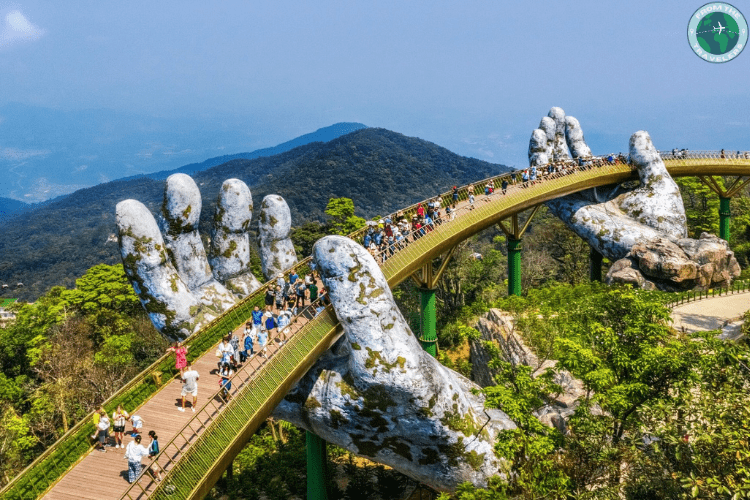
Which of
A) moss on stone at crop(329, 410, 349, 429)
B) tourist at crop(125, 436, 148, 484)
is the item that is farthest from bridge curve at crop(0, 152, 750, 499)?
moss on stone at crop(329, 410, 349, 429)

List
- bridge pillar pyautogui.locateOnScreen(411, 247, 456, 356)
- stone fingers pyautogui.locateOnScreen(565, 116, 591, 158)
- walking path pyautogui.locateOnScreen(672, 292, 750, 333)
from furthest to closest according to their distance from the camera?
stone fingers pyautogui.locateOnScreen(565, 116, 591, 158)
walking path pyautogui.locateOnScreen(672, 292, 750, 333)
bridge pillar pyautogui.locateOnScreen(411, 247, 456, 356)

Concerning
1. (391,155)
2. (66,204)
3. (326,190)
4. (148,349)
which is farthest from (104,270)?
(66,204)

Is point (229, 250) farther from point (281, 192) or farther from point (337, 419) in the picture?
point (281, 192)

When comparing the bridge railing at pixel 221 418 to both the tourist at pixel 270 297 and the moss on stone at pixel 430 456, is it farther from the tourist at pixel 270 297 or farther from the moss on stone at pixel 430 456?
the moss on stone at pixel 430 456

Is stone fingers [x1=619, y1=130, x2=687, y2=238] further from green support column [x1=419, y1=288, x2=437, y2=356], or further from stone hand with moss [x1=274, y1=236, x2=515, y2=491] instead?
stone hand with moss [x1=274, y1=236, x2=515, y2=491]

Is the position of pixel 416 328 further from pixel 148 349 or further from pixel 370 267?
pixel 370 267

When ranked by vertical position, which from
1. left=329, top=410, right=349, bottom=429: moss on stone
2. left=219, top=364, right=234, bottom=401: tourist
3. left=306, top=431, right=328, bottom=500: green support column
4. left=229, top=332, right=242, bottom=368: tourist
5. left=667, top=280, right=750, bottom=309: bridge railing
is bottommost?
left=306, top=431, right=328, bottom=500: green support column

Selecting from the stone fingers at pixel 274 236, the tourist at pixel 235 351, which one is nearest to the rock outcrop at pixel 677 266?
the stone fingers at pixel 274 236
